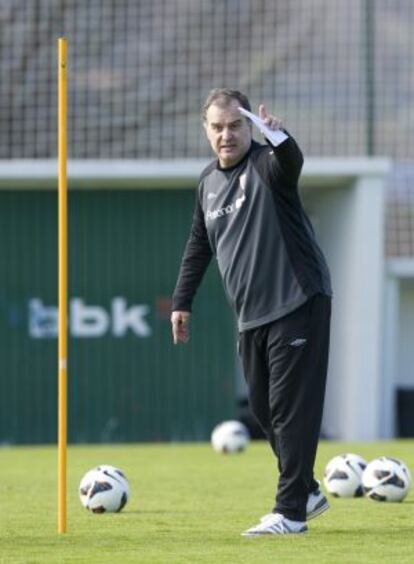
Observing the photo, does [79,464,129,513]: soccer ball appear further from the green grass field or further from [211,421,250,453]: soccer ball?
[211,421,250,453]: soccer ball

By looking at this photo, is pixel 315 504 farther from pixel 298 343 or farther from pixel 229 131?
pixel 229 131

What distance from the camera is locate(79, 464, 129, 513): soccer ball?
11094 mm

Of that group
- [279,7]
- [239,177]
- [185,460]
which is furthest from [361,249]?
[239,177]

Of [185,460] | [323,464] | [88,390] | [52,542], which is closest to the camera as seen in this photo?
[52,542]

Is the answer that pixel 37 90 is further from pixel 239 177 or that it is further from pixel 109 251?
pixel 239 177

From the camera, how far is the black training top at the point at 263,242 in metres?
9.09

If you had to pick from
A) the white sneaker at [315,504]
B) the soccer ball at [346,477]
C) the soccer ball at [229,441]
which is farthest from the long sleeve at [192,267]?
the soccer ball at [229,441]

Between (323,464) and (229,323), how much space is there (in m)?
8.84

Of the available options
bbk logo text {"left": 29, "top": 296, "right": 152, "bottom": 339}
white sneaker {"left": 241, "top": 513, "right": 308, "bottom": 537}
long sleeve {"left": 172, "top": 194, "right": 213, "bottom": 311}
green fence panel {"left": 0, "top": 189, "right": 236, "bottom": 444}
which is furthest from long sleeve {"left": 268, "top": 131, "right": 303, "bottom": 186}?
bbk logo text {"left": 29, "top": 296, "right": 152, "bottom": 339}

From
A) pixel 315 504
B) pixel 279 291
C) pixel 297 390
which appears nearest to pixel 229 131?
pixel 279 291

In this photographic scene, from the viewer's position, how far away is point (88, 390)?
2586cm

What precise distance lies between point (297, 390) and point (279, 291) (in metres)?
0.53

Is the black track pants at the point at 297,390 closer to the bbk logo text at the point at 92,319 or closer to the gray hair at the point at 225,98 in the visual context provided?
the gray hair at the point at 225,98

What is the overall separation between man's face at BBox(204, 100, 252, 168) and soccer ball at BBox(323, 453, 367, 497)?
3776 millimetres
